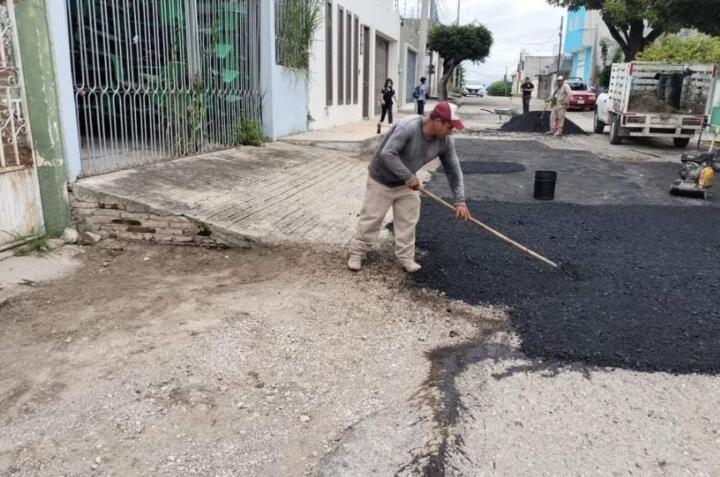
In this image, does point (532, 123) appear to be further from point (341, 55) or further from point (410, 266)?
point (410, 266)

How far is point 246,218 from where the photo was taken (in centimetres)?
598

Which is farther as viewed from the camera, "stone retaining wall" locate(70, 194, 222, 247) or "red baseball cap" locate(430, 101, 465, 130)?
"stone retaining wall" locate(70, 194, 222, 247)

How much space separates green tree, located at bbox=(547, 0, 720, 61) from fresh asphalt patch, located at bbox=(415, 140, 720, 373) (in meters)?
5.34

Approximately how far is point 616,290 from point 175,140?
18.2 ft

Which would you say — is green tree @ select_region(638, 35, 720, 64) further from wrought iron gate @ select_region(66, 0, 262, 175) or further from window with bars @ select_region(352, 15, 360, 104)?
wrought iron gate @ select_region(66, 0, 262, 175)

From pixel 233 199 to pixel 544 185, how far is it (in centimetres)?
421

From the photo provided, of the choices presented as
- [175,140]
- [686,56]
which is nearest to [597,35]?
[686,56]

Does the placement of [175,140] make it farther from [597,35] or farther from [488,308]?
[597,35]

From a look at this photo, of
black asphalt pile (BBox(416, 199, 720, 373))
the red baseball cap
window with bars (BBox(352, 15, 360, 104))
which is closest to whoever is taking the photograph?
black asphalt pile (BBox(416, 199, 720, 373))

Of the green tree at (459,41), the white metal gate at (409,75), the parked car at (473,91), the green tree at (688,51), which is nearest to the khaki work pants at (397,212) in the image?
the green tree at (688,51)

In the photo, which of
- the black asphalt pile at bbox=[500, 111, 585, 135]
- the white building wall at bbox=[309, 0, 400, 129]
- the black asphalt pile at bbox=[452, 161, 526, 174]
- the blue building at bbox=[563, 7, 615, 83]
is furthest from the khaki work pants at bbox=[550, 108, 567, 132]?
the blue building at bbox=[563, 7, 615, 83]

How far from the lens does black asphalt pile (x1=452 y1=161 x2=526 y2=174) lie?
34.6 feet

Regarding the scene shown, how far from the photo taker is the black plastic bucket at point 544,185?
8102mm

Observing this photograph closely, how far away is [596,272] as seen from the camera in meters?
4.96
